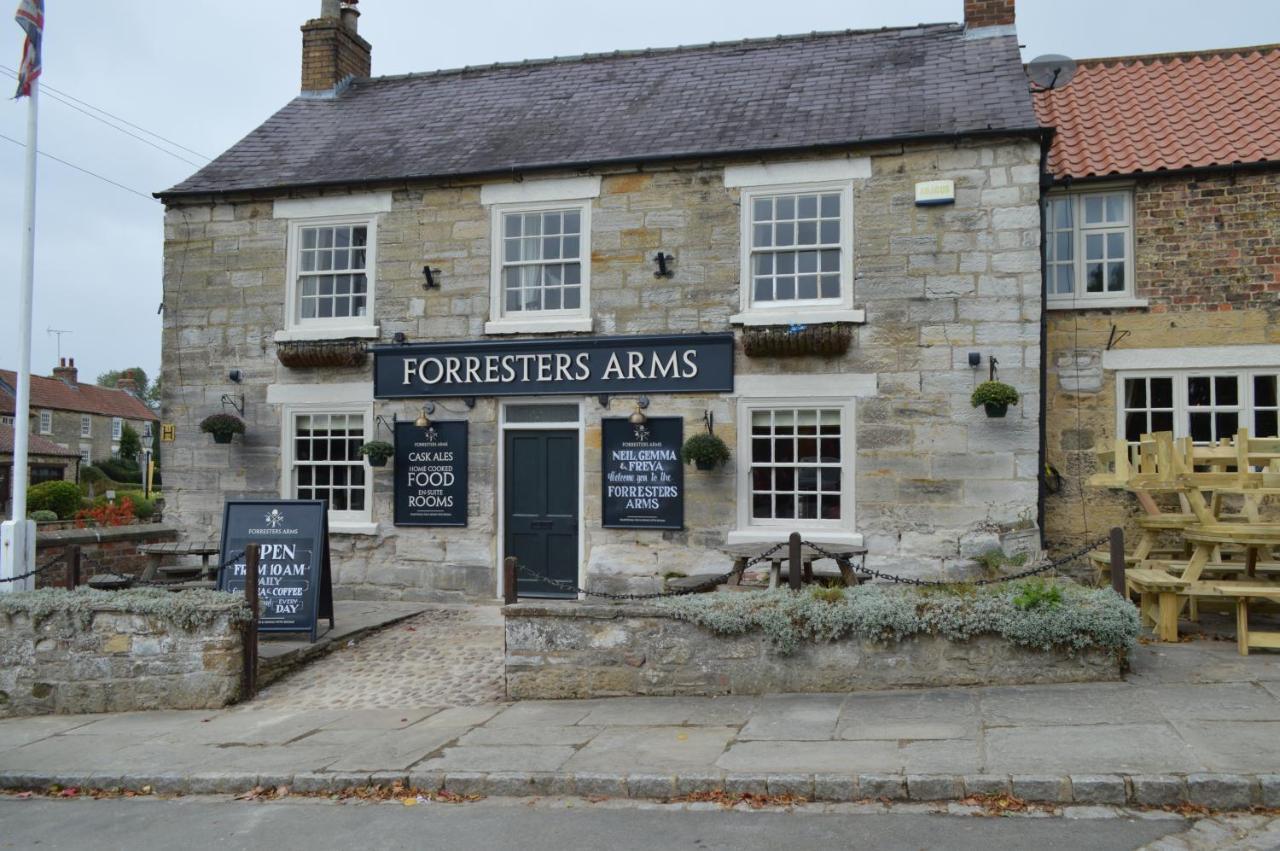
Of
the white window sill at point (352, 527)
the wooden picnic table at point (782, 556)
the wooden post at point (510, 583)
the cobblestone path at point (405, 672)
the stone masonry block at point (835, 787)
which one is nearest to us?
the stone masonry block at point (835, 787)

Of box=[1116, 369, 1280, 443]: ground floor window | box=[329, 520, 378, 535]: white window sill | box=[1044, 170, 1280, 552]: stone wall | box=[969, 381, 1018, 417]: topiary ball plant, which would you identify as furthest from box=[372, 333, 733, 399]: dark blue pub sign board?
box=[1116, 369, 1280, 443]: ground floor window

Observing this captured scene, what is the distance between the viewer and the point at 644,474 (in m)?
11.8

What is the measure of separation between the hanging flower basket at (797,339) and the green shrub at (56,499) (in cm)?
2792

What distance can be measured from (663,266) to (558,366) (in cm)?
168

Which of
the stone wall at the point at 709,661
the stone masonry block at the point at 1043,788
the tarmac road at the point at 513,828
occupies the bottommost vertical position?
the tarmac road at the point at 513,828

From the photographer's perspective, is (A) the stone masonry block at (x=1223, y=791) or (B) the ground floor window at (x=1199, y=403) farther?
(B) the ground floor window at (x=1199, y=403)

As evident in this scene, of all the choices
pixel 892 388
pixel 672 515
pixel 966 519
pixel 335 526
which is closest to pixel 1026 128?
pixel 892 388

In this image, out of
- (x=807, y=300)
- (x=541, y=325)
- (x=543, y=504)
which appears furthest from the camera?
(x=543, y=504)

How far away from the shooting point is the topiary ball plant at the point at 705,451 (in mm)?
11250

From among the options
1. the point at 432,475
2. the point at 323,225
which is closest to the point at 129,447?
the point at 323,225

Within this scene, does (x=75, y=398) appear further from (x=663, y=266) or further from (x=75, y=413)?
(x=663, y=266)

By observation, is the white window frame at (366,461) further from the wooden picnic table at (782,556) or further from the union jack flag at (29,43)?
the wooden picnic table at (782,556)

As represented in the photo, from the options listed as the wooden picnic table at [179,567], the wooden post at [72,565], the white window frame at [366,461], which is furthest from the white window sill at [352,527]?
the wooden post at [72,565]

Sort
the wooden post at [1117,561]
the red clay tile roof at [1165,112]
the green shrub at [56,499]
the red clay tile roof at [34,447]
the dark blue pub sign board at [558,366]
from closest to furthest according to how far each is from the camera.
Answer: the wooden post at [1117,561]
the dark blue pub sign board at [558,366]
the red clay tile roof at [1165,112]
the green shrub at [56,499]
the red clay tile roof at [34,447]
